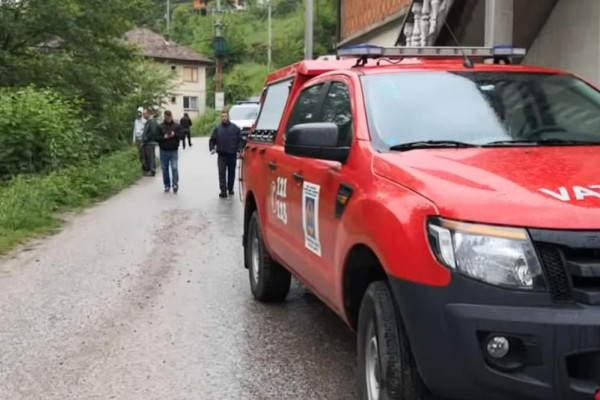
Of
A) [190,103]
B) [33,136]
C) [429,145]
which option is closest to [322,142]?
[429,145]

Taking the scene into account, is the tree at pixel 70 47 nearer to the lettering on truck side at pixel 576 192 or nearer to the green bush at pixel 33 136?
the green bush at pixel 33 136

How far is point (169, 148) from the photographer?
17.3 m

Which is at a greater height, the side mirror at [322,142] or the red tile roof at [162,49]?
the red tile roof at [162,49]

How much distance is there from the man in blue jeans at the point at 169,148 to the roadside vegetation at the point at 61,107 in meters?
1.26

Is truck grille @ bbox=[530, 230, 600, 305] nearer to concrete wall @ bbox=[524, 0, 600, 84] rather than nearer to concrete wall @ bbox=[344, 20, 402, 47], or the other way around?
concrete wall @ bbox=[524, 0, 600, 84]

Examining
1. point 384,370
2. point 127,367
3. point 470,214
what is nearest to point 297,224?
point 127,367

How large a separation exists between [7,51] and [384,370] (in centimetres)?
2228

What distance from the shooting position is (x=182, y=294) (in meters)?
7.45

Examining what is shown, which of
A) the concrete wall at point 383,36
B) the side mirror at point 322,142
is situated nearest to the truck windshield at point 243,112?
the concrete wall at point 383,36

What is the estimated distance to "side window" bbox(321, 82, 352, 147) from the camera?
461cm

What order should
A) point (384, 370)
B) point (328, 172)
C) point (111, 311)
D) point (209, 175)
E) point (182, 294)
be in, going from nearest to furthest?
→ point (384, 370) < point (328, 172) < point (111, 311) < point (182, 294) < point (209, 175)

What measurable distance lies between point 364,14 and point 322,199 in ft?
80.8

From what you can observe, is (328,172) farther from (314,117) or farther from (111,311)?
(111,311)

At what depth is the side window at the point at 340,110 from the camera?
461 centimetres
